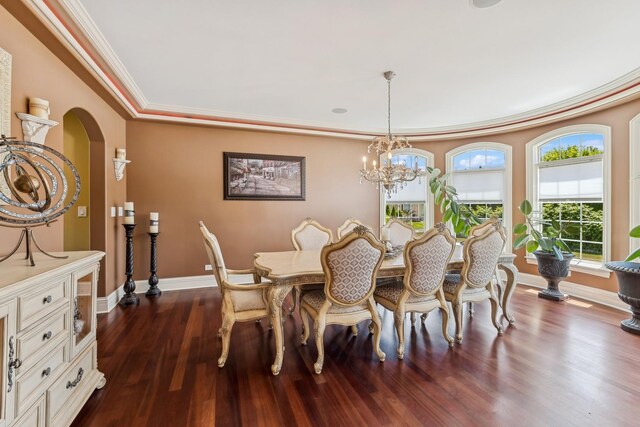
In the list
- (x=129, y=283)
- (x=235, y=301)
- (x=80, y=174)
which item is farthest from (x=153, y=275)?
(x=235, y=301)

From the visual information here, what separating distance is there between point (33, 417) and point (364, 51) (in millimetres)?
3420

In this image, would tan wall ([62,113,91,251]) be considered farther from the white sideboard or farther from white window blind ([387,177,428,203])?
white window blind ([387,177,428,203])

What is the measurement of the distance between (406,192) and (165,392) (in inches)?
201

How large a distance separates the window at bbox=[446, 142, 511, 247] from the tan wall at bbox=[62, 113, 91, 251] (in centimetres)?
584

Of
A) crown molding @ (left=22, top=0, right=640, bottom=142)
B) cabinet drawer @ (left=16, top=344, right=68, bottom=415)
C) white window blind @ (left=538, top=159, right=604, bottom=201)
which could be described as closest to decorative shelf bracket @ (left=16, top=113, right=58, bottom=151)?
crown molding @ (left=22, top=0, right=640, bottom=142)

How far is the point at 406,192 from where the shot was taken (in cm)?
592

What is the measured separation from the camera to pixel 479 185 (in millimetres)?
5418

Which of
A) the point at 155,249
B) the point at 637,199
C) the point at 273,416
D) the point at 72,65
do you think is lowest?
the point at 273,416

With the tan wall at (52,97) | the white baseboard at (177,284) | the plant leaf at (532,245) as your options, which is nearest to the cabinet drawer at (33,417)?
the tan wall at (52,97)

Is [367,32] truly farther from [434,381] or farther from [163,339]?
[163,339]

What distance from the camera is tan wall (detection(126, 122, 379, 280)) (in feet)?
14.4

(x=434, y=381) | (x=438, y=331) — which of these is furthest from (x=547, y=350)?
(x=434, y=381)

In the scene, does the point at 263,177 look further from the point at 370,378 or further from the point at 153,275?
the point at 370,378

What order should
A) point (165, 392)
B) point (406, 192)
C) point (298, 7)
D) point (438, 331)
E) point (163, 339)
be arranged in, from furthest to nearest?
1. point (406, 192)
2. point (438, 331)
3. point (163, 339)
4. point (298, 7)
5. point (165, 392)
